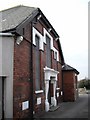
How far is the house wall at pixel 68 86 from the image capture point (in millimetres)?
30438

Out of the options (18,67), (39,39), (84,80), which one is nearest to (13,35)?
(18,67)

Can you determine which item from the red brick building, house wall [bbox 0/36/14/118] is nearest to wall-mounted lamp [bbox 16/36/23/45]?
the red brick building

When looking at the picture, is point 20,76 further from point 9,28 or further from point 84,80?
point 84,80

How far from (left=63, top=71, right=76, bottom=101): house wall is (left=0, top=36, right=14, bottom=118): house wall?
17.9m

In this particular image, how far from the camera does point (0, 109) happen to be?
510 inches

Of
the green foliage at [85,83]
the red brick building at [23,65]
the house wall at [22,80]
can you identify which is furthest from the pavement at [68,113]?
the green foliage at [85,83]

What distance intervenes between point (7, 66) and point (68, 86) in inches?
709

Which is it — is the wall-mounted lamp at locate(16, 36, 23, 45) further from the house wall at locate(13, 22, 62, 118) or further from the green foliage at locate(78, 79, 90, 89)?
the green foliage at locate(78, 79, 90, 89)

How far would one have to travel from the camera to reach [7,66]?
13383 millimetres

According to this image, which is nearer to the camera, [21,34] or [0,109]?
[0,109]

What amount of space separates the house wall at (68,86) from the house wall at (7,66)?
17893 mm

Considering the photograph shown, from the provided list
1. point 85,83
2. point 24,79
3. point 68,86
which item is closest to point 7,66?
point 24,79

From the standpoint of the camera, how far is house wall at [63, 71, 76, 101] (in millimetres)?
30438

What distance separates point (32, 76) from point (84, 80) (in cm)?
4683
